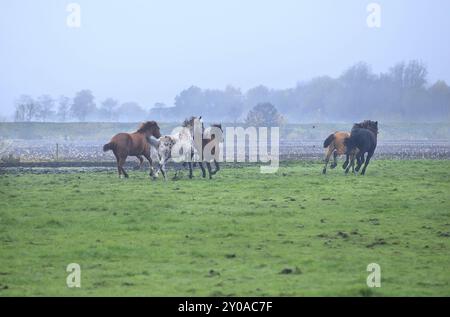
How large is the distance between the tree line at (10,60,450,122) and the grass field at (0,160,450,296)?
69.9 meters

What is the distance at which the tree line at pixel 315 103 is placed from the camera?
112812 mm

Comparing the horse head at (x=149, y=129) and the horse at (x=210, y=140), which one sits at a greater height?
the horse head at (x=149, y=129)

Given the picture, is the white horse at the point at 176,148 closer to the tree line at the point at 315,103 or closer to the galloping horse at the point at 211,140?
the galloping horse at the point at 211,140

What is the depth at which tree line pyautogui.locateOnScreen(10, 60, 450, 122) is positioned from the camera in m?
113

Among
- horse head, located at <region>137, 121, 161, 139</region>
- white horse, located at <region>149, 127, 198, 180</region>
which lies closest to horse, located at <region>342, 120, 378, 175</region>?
white horse, located at <region>149, 127, 198, 180</region>

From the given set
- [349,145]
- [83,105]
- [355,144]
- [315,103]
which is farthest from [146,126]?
[83,105]

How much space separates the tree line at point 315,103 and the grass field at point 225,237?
69.9 meters

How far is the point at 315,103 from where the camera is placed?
134m

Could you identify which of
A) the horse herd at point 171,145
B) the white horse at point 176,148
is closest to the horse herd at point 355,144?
the horse herd at point 171,145

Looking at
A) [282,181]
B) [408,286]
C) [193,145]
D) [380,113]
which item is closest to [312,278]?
[408,286]

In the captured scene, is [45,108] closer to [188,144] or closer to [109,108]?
[109,108]

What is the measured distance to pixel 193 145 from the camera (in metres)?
28.3

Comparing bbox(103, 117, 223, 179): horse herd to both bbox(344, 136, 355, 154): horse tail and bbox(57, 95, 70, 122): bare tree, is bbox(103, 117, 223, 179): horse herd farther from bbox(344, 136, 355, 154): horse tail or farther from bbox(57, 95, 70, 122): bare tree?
bbox(57, 95, 70, 122): bare tree

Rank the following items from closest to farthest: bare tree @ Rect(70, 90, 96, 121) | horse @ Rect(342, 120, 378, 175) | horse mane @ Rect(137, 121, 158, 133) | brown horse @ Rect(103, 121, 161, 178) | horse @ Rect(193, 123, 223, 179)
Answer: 1. brown horse @ Rect(103, 121, 161, 178)
2. horse @ Rect(193, 123, 223, 179)
3. horse mane @ Rect(137, 121, 158, 133)
4. horse @ Rect(342, 120, 378, 175)
5. bare tree @ Rect(70, 90, 96, 121)
